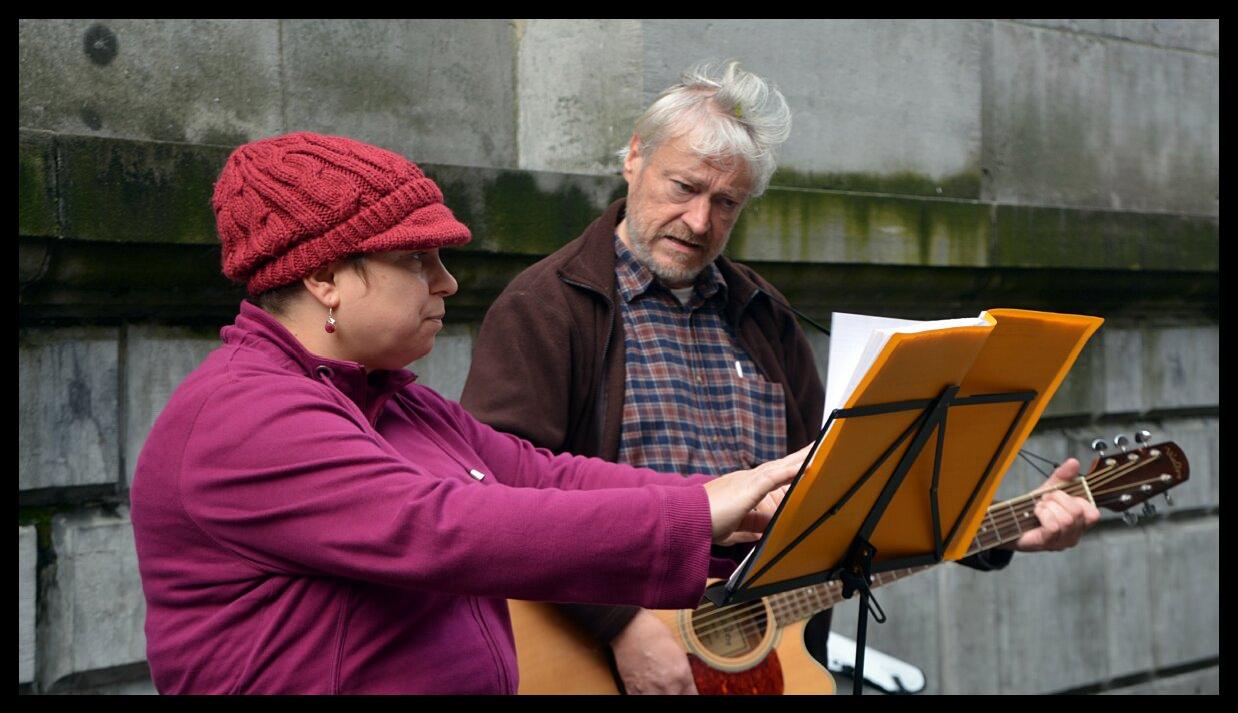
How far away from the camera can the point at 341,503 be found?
6.03 ft

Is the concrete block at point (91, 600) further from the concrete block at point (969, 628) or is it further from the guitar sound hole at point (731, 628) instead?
the concrete block at point (969, 628)

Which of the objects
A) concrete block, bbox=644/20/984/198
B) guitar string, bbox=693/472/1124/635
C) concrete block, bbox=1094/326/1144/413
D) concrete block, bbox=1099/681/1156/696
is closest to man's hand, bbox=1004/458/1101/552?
guitar string, bbox=693/472/1124/635

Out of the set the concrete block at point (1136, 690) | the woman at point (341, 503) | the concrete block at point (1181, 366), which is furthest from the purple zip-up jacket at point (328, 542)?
the concrete block at point (1181, 366)

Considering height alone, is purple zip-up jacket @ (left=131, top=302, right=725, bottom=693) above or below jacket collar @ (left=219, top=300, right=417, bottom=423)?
below

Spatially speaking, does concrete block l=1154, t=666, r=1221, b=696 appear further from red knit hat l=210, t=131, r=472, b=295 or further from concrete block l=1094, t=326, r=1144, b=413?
red knit hat l=210, t=131, r=472, b=295

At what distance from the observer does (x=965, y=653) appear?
18.1 feet

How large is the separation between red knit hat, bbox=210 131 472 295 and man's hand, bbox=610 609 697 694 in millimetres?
1281

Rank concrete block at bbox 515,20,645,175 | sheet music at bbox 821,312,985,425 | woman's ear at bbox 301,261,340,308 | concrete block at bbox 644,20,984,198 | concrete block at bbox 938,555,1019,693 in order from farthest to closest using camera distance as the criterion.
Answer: concrete block at bbox 938,555,1019,693, concrete block at bbox 644,20,984,198, concrete block at bbox 515,20,645,175, woman's ear at bbox 301,261,340,308, sheet music at bbox 821,312,985,425

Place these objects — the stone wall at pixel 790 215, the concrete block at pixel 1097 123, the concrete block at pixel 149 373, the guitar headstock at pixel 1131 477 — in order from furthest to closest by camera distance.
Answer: the concrete block at pixel 1097 123 < the guitar headstock at pixel 1131 477 < the concrete block at pixel 149 373 < the stone wall at pixel 790 215

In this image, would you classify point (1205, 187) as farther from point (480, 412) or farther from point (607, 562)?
point (607, 562)

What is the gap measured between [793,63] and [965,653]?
2.44m

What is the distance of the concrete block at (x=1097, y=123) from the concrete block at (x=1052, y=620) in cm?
153

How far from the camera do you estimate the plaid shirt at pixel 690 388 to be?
3146 millimetres

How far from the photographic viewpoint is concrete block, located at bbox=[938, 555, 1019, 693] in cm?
548
